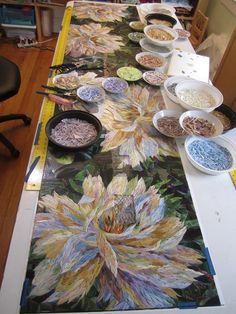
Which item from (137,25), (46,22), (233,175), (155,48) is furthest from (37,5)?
(233,175)

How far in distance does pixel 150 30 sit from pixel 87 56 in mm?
452

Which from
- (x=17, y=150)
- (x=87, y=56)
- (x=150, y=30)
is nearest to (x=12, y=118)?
(x=17, y=150)

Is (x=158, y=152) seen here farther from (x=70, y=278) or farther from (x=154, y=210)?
(x=70, y=278)

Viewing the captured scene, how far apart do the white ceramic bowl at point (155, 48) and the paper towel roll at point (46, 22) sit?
185 centimetres

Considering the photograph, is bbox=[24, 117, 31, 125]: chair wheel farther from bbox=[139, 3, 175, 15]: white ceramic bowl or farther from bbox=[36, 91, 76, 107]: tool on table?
bbox=[139, 3, 175, 15]: white ceramic bowl

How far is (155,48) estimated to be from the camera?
1.42 m

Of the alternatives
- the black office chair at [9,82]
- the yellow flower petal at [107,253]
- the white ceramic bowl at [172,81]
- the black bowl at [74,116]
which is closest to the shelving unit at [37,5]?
the black office chair at [9,82]

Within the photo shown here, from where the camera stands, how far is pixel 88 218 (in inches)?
27.8

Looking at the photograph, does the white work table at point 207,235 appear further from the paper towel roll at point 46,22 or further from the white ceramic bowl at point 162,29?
the paper towel roll at point 46,22

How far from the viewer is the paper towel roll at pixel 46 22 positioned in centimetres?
275

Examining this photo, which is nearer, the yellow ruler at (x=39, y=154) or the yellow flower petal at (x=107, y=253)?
the yellow flower petal at (x=107, y=253)

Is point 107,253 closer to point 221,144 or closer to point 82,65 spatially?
point 221,144

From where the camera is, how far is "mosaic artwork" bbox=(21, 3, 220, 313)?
585mm

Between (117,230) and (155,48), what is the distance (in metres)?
1.12
